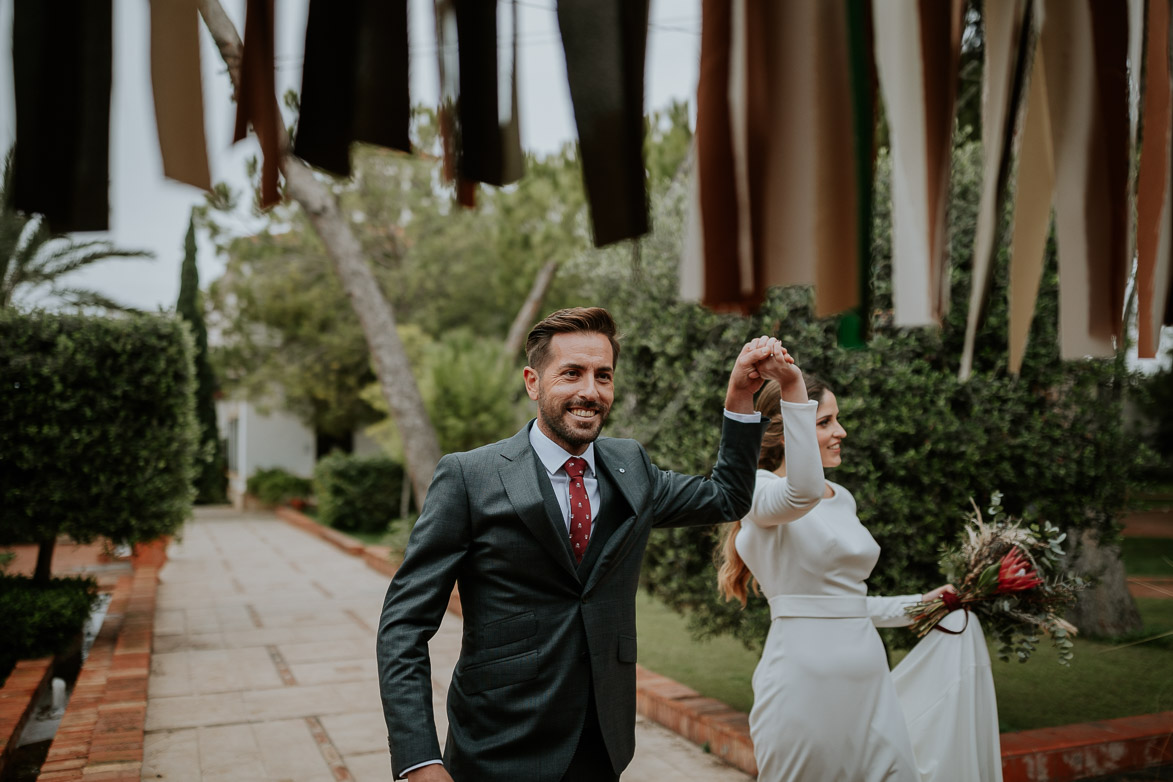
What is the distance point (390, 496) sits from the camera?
19516 mm

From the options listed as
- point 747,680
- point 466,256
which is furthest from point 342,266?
point 466,256

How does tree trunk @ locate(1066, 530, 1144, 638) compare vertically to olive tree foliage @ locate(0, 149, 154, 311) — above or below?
below

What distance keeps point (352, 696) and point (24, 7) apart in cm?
556

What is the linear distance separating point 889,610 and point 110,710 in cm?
452

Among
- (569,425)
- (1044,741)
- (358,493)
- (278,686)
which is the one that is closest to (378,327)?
(278,686)

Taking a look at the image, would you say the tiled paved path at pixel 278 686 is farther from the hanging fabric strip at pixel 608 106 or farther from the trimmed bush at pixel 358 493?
the trimmed bush at pixel 358 493

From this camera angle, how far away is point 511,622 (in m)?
2.35

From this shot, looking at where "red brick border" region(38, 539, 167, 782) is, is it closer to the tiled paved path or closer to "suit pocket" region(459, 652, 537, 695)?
the tiled paved path

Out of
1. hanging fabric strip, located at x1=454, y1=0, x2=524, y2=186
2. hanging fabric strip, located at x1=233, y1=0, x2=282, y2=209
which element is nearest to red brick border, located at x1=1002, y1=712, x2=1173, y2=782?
hanging fabric strip, located at x1=454, y1=0, x2=524, y2=186

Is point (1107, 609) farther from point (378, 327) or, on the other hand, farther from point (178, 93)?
point (178, 93)

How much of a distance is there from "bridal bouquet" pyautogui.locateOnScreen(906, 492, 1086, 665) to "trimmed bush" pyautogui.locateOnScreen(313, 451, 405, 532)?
54.7ft

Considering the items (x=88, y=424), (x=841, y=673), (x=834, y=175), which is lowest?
(x=841, y=673)

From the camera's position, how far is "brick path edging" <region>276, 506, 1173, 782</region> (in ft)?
14.3

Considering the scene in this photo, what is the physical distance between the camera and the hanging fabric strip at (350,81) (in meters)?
1.50
